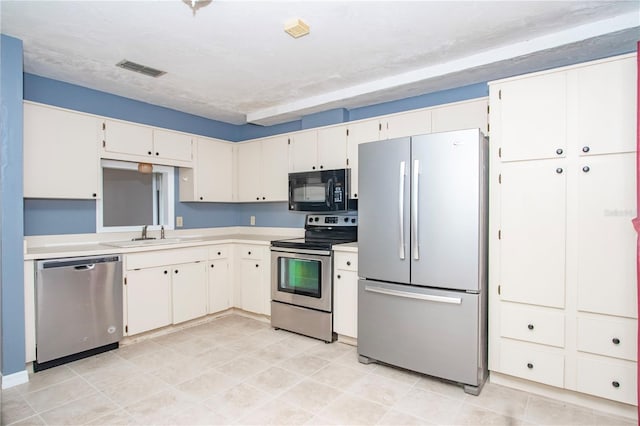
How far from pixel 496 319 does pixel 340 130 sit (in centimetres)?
235

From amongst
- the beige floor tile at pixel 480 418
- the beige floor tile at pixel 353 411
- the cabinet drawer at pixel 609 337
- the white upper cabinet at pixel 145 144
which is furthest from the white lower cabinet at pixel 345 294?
the white upper cabinet at pixel 145 144

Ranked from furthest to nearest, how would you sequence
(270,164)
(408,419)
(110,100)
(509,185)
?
(270,164) < (110,100) < (509,185) < (408,419)

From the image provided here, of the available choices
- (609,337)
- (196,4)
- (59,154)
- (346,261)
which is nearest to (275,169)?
(346,261)

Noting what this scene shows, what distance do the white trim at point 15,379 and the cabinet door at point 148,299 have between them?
789 mm

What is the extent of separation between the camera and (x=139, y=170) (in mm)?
3826

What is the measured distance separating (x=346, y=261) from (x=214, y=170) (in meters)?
2.25

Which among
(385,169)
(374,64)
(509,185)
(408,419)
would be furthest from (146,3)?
(408,419)

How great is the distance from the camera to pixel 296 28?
238 centimetres

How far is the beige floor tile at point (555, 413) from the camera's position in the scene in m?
2.08

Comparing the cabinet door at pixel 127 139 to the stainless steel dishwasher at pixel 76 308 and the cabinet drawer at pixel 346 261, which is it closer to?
the stainless steel dishwasher at pixel 76 308

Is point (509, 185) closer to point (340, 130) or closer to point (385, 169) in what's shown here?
point (385, 169)

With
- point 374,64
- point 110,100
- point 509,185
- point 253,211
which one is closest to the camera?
point 509,185

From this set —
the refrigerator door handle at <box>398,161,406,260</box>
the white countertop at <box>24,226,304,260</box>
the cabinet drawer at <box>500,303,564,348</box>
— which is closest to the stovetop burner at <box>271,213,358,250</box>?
the white countertop at <box>24,226,304,260</box>

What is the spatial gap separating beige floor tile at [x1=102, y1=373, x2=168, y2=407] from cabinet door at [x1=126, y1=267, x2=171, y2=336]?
0.74 meters
